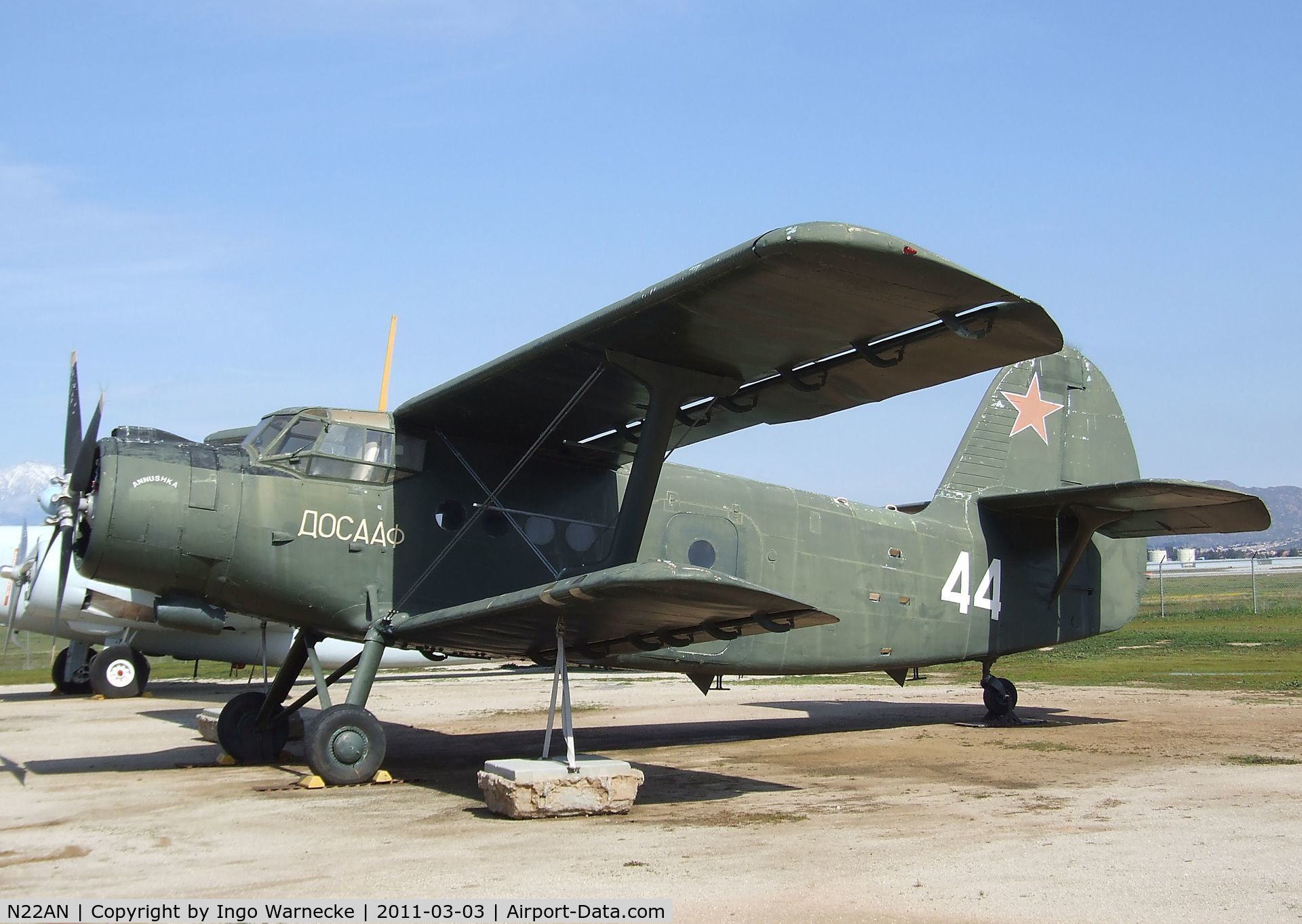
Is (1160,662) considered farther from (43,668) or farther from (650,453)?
(43,668)

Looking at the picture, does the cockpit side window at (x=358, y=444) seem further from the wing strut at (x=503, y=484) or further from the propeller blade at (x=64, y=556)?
the propeller blade at (x=64, y=556)

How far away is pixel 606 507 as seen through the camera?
35.2 feet

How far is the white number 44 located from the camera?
12.9 meters

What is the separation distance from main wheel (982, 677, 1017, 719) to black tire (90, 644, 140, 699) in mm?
15013

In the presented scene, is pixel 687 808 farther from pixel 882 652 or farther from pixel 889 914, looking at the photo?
pixel 882 652

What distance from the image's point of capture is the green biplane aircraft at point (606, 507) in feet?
24.8

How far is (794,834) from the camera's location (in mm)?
6848

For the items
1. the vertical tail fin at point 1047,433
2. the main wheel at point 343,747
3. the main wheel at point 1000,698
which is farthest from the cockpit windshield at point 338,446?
the main wheel at point 1000,698

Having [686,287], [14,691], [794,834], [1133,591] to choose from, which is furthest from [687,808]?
[14,691]

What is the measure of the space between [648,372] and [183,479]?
3.85 meters

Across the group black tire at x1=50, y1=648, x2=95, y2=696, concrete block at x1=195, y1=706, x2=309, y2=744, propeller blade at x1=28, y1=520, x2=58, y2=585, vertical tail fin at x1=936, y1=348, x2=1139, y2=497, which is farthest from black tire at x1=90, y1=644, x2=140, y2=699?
vertical tail fin at x1=936, y1=348, x2=1139, y2=497

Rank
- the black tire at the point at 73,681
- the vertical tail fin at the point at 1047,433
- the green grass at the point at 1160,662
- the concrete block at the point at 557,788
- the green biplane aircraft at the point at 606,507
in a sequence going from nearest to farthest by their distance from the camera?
the concrete block at the point at 557,788 → the green biplane aircraft at the point at 606,507 → the vertical tail fin at the point at 1047,433 → the green grass at the point at 1160,662 → the black tire at the point at 73,681

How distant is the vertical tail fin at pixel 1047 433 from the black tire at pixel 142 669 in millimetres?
14962

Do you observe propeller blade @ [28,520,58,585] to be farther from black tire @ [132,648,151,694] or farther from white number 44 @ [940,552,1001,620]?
white number 44 @ [940,552,1001,620]
